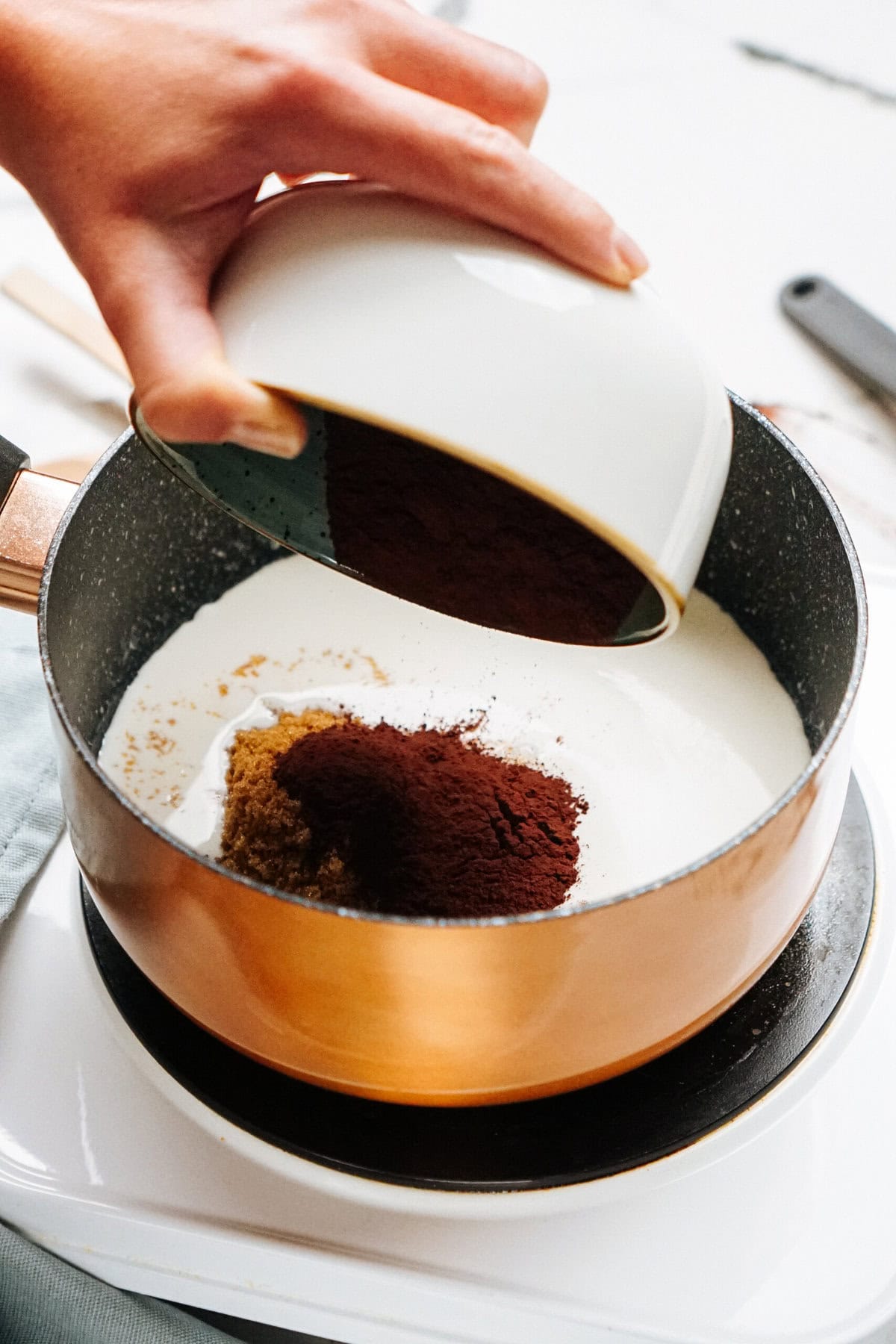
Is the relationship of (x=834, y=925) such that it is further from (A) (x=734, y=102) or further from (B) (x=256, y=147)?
(A) (x=734, y=102)

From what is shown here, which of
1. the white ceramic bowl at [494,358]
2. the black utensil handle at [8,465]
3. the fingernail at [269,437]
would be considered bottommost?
the black utensil handle at [8,465]

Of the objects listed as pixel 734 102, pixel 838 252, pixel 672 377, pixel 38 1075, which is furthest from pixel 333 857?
pixel 734 102

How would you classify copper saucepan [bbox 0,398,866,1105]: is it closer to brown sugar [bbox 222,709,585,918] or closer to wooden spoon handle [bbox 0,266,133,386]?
brown sugar [bbox 222,709,585,918]

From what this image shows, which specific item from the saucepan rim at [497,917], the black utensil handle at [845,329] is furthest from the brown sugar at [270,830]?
the black utensil handle at [845,329]

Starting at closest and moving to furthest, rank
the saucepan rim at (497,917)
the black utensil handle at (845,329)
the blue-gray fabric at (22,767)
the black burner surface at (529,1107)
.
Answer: the saucepan rim at (497,917) → the black burner surface at (529,1107) → the blue-gray fabric at (22,767) → the black utensil handle at (845,329)

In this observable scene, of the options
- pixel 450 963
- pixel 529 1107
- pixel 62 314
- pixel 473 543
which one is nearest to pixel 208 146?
pixel 473 543

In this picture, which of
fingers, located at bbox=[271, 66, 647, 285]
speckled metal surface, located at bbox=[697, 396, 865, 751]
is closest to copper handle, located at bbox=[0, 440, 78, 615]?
fingers, located at bbox=[271, 66, 647, 285]

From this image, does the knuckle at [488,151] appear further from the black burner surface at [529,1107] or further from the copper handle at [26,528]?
the black burner surface at [529,1107]

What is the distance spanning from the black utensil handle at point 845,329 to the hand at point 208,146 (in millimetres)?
580

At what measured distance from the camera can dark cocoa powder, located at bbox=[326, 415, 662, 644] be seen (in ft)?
1.78

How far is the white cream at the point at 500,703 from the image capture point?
0.66m

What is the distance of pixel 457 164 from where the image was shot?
1.41 ft

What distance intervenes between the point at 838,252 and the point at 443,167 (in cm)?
80

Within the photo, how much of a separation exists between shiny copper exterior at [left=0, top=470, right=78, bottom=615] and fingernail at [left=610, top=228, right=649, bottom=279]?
28 centimetres
